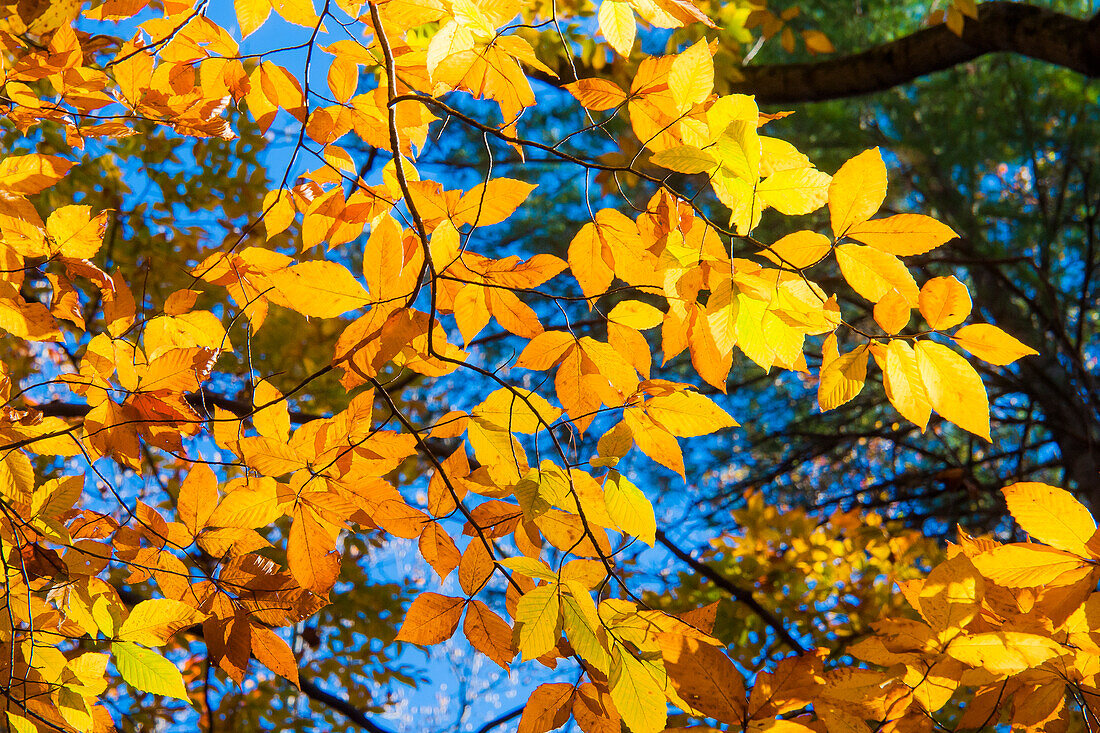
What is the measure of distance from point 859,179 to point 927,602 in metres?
0.49

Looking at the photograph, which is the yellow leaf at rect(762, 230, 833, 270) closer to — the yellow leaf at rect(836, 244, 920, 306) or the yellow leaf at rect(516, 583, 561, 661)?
the yellow leaf at rect(836, 244, 920, 306)

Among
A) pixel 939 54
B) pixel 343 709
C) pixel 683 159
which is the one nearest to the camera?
pixel 683 159

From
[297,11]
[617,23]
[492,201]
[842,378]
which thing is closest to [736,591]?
[842,378]

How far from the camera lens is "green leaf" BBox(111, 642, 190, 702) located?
74 cm

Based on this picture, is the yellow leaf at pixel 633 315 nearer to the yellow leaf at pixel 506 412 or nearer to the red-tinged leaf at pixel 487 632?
the yellow leaf at pixel 506 412

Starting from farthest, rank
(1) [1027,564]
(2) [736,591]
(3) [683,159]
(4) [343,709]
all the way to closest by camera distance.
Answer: (4) [343,709] → (2) [736,591] → (1) [1027,564] → (3) [683,159]

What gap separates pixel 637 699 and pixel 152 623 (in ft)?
1.73

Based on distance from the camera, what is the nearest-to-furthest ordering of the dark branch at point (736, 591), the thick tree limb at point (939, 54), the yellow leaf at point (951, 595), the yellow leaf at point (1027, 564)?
the yellow leaf at point (1027, 564), the yellow leaf at point (951, 595), the dark branch at point (736, 591), the thick tree limb at point (939, 54)

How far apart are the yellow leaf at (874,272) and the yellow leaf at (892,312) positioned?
2cm

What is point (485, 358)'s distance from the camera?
13.8 ft

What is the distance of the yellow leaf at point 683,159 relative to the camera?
0.58 meters

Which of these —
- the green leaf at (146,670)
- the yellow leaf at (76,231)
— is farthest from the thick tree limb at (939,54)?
the green leaf at (146,670)

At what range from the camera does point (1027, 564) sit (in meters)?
0.69

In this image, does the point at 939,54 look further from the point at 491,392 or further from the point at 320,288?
the point at 320,288
